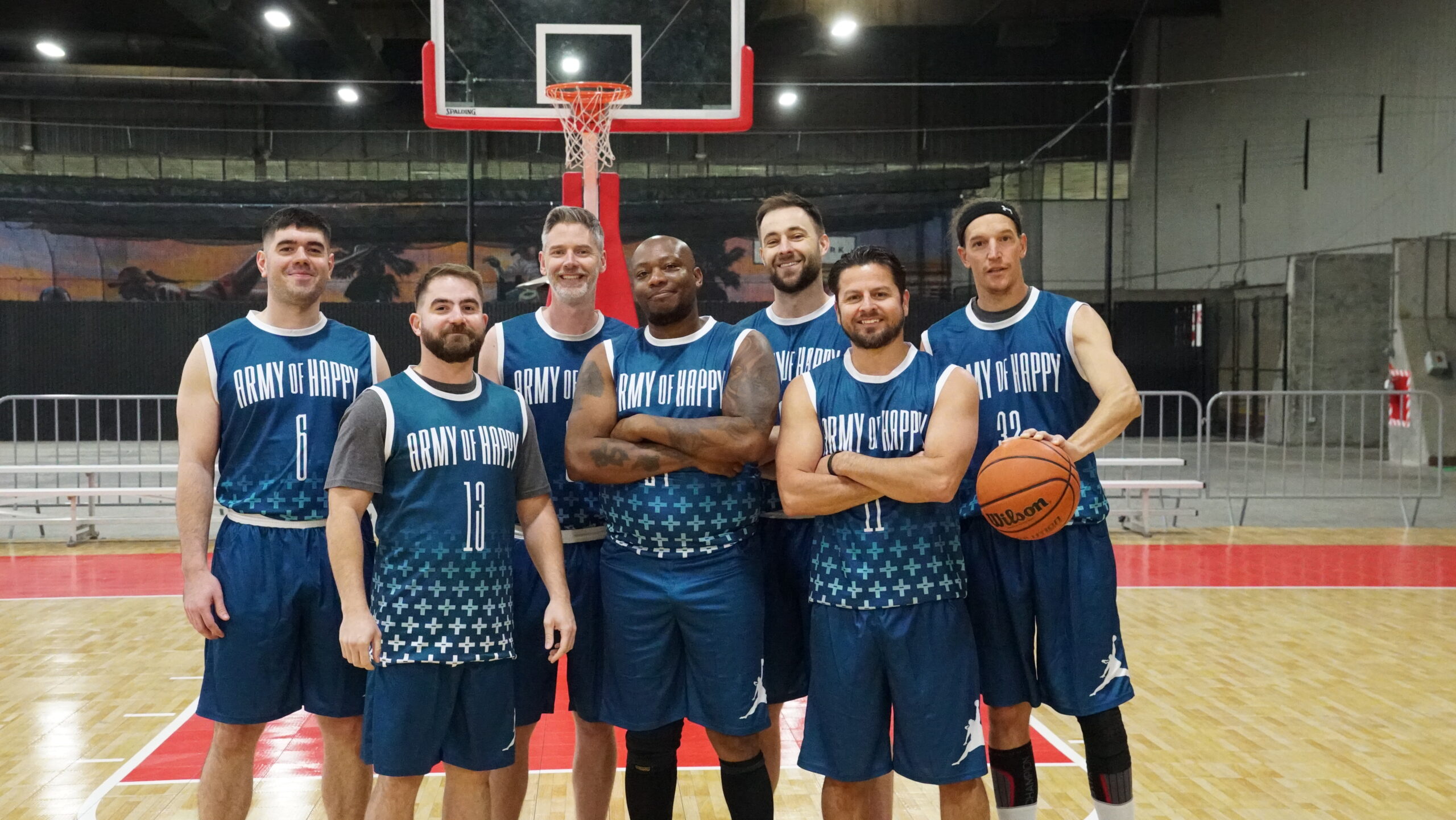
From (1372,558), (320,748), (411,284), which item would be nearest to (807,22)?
(411,284)

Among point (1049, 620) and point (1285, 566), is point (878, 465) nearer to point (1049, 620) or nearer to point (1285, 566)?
point (1049, 620)

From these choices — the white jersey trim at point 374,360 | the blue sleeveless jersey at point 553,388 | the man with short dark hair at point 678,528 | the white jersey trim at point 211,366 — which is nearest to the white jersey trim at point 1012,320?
the man with short dark hair at point 678,528

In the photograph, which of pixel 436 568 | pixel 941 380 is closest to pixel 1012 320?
pixel 941 380

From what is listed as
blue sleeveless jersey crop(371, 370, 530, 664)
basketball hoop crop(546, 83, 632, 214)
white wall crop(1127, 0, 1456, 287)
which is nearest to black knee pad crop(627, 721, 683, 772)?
blue sleeveless jersey crop(371, 370, 530, 664)

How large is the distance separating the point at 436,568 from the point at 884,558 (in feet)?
3.91

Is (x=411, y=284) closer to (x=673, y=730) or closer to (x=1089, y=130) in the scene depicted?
(x=1089, y=130)

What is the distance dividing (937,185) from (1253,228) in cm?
628

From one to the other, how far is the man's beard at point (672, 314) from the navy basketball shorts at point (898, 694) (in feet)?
3.07

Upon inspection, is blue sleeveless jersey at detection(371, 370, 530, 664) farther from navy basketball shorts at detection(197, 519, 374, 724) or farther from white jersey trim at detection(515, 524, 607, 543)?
white jersey trim at detection(515, 524, 607, 543)

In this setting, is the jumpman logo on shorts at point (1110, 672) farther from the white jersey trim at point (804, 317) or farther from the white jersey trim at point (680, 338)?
the white jersey trim at point (680, 338)

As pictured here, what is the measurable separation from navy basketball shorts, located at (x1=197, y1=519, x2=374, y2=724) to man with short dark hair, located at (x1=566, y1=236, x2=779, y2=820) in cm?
77

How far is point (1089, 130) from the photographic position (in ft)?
79.0

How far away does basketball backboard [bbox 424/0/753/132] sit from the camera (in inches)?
291

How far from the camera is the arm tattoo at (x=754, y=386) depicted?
9.98 ft
